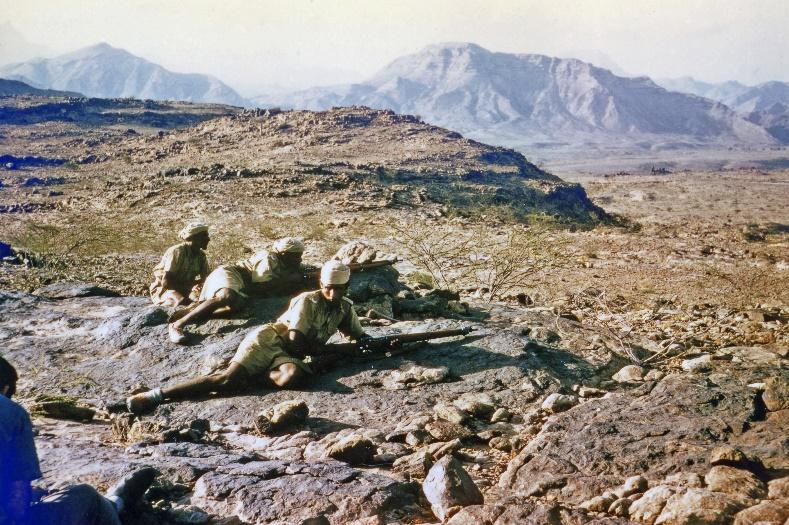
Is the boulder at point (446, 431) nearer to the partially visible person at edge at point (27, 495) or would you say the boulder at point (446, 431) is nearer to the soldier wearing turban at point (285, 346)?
the soldier wearing turban at point (285, 346)

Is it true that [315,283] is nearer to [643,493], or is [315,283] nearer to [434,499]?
[434,499]

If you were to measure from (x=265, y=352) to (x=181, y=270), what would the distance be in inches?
99.4

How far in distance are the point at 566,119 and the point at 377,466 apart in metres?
168

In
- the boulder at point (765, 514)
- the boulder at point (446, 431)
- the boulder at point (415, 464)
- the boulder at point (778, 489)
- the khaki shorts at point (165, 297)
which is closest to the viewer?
the boulder at point (765, 514)

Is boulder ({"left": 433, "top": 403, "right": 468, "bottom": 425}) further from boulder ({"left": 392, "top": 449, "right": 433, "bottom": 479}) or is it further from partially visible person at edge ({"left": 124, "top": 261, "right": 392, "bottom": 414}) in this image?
partially visible person at edge ({"left": 124, "top": 261, "right": 392, "bottom": 414})

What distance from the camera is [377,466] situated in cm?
300

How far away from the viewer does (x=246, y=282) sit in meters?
5.49

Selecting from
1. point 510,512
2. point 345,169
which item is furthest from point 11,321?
point 345,169

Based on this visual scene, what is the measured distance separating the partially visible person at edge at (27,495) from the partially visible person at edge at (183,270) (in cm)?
401

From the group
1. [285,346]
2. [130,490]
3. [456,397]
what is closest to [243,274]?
[285,346]

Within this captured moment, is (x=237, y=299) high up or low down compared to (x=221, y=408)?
up

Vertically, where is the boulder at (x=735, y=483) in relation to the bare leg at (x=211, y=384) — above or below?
above

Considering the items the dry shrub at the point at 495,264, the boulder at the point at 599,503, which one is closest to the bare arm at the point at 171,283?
the dry shrub at the point at 495,264

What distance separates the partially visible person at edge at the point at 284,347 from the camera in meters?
4.00
